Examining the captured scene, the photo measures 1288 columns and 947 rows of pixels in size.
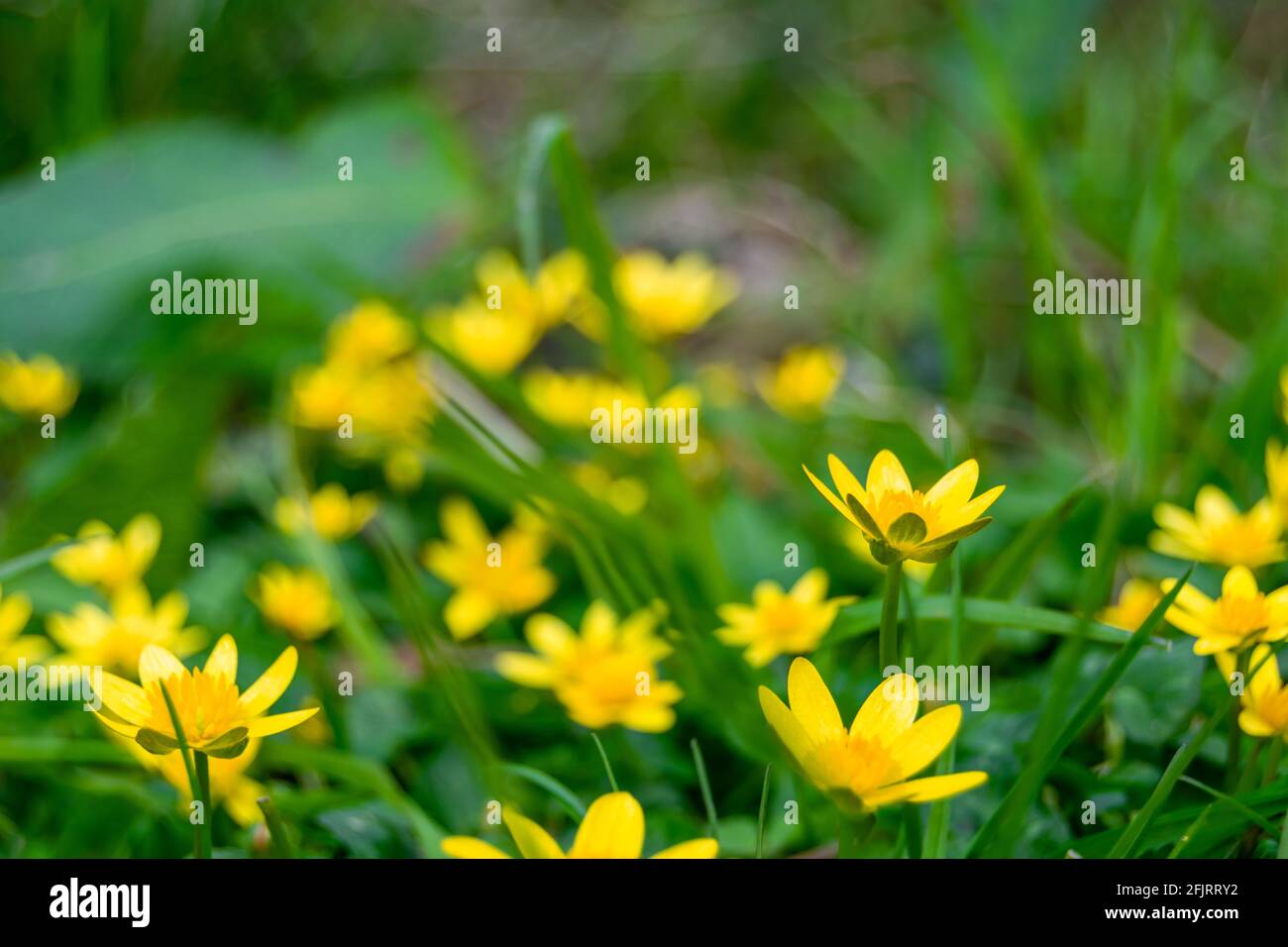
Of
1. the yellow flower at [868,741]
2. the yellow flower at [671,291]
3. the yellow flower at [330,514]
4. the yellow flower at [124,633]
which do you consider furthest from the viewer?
the yellow flower at [671,291]

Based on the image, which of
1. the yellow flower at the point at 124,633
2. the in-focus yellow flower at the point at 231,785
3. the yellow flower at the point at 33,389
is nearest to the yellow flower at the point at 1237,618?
the in-focus yellow flower at the point at 231,785

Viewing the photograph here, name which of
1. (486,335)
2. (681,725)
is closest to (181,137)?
(486,335)

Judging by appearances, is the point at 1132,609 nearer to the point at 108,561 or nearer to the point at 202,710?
the point at 202,710

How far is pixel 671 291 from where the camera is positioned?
1466mm

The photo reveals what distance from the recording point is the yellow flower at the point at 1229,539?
0.73 metres

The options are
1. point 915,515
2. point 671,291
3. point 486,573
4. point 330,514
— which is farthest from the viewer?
point 671,291

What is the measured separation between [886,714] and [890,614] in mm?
48

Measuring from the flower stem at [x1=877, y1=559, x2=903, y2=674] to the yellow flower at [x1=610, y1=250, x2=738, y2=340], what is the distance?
760 millimetres

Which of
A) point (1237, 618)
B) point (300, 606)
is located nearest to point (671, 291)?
point (300, 606)

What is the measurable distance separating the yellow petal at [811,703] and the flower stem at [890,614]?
0.12ft

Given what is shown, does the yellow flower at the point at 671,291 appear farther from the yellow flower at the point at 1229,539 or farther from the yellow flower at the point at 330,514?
the yellow flower at the point at 1229,539

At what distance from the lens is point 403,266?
4.91ft
